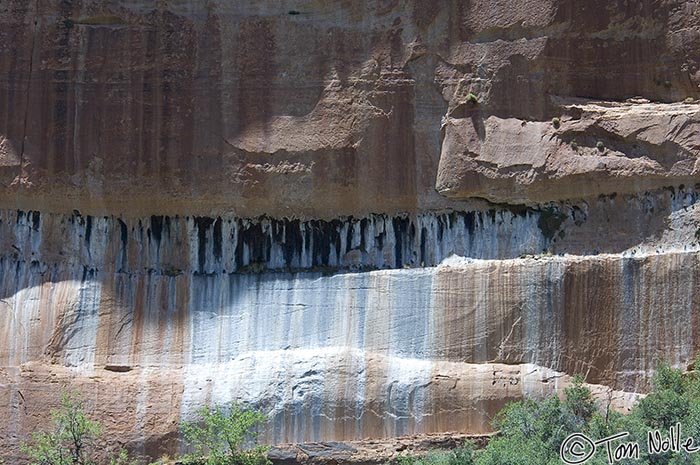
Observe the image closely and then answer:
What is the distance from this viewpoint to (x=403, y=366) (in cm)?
2678

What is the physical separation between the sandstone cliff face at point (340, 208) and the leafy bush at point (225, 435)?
1.44ft

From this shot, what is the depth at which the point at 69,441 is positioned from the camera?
2603 centimetres

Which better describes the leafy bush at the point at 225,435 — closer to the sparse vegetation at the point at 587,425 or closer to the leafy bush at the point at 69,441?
the leafy bush at the point at 69,441

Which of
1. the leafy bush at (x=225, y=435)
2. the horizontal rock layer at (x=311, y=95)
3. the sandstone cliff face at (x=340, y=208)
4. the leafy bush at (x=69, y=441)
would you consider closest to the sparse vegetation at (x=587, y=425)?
the sandstone cliff face at (x=340, y=208)

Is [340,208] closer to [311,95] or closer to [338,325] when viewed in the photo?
[311,95]

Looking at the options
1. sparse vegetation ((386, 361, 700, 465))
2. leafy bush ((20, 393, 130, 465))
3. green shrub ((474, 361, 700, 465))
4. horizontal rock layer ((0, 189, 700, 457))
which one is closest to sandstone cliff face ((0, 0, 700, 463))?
horizontal rock layer ((0, 189, 700, 457))

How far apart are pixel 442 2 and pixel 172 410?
33.2 ft

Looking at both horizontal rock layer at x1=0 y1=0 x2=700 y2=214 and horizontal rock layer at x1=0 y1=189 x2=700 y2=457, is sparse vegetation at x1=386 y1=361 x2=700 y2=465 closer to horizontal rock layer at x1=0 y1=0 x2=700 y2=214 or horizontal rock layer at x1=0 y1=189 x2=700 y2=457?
horizontal rock layer at x1=0 y1=189 x2=700 y2=457

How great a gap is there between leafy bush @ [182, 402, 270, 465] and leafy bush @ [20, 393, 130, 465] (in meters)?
1.41

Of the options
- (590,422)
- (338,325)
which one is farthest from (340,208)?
(590,422)

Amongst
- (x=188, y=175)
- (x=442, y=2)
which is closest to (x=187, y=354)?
(x=188, y=175)

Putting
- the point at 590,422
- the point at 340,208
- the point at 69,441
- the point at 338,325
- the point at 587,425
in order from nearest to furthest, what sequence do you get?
the point at 590,422, the point at 587,425, the point at 69,441, the point at 338,325, the point at 340,208

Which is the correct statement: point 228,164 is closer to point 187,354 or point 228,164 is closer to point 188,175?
point 188,175

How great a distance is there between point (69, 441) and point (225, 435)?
3.17m
